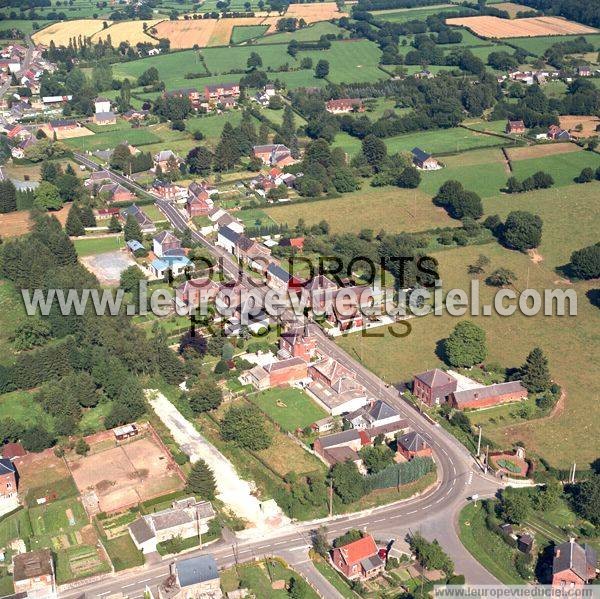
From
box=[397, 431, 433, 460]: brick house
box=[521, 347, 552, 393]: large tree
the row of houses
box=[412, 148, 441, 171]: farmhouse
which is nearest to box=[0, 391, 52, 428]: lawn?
box=[397, 431, 433, 460]: brick house

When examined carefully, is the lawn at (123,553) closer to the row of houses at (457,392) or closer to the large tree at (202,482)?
the large tree at (202,482)

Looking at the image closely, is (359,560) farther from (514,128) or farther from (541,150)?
(514,128)

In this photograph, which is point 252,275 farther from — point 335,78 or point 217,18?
point 217,18

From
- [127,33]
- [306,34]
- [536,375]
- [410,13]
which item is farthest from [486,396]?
[410,13]

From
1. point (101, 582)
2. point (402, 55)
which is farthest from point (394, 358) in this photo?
point (402, 55)

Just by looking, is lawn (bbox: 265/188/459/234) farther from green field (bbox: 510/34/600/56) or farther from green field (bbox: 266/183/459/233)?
green field (bbox: 510/34/600/56)

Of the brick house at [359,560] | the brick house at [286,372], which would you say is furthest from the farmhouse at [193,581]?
the brick house at [286,372]
